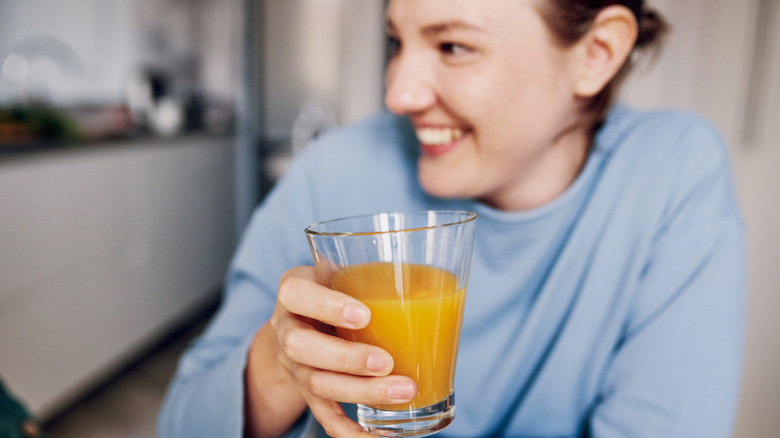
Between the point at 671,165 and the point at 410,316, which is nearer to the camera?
the point at 410,316

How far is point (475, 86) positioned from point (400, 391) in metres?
0.50

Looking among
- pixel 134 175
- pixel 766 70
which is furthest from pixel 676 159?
pixel 134 175

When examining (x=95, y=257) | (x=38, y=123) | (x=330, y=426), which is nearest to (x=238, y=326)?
(x=330, y=426)

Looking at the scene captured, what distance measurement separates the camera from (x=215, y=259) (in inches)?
132

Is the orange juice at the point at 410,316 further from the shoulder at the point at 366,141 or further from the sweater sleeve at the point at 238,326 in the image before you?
the shoulder at the point at 366,141

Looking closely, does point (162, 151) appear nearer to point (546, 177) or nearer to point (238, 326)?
point (238, 326)

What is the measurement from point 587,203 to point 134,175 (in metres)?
2.18

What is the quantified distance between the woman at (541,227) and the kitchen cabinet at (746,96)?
627 mm

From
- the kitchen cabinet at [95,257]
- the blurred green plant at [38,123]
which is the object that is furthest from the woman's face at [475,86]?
the blurred green plant at [38,123]

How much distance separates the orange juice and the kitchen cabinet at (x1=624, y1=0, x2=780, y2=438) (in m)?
1.09

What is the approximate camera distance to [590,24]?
2.99 feet

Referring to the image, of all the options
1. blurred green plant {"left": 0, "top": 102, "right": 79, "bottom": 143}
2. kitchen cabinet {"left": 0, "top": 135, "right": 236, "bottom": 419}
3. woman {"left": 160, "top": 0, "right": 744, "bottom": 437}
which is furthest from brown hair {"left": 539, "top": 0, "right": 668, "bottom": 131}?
blurred green plant {"left": 0, "top": 102, "right": 79, "bottom": 143}

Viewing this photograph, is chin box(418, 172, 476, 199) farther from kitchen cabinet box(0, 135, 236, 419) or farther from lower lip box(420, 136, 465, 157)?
kitchen cabinet box(0, 135, 236, 419)

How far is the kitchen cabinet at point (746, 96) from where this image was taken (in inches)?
61.8
